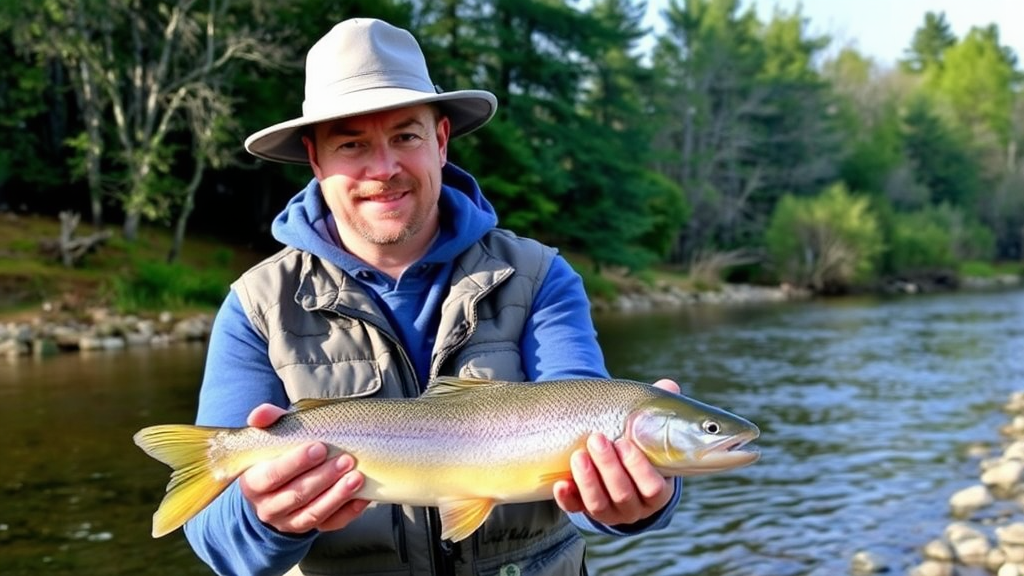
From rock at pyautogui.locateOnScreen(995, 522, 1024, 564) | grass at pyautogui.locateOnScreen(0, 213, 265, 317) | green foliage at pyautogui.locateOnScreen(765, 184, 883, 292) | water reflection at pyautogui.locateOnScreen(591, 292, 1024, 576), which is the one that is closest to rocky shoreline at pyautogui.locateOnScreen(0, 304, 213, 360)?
grass at pyautogui.locateOnScreen(0, 213, 265, 317)

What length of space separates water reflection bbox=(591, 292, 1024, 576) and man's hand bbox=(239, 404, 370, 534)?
5037 millimetres

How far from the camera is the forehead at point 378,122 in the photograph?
2.87 m

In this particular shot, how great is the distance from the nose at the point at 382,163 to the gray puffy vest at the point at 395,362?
0.30 m

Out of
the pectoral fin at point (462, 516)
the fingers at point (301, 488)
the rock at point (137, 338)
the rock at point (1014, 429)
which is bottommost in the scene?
the rock at point (137, 338)

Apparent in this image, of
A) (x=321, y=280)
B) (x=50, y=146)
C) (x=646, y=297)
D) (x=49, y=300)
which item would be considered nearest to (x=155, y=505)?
(x=321, y=280)

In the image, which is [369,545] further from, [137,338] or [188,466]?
[137,338]

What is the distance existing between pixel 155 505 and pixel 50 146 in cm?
2488

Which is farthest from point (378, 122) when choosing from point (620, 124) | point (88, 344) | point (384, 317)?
point (620, 124)

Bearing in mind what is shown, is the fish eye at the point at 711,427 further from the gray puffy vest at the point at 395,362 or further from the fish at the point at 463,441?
the gray puffy vest at the point at 395,362

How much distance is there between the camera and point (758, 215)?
5291cm

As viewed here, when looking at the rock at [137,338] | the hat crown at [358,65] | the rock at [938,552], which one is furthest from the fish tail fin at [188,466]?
the rock at [137,338]

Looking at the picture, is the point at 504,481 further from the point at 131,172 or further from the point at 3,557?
the point at 131,172

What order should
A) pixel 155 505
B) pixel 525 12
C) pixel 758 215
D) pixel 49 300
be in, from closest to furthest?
pixel 155 505
pixel 49 300
pixel 525 12
pixel 758 215

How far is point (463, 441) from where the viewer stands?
2.61 metres
